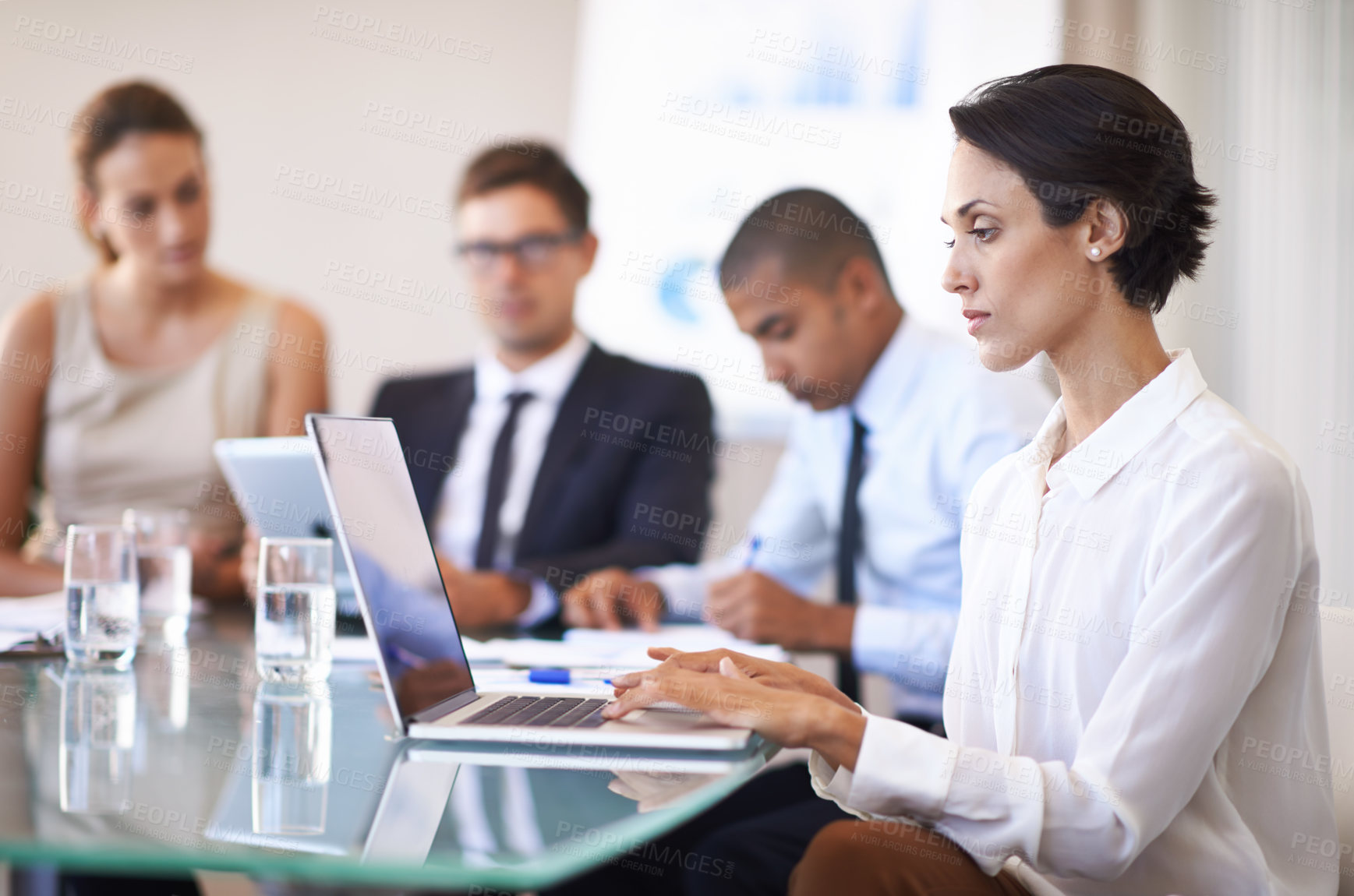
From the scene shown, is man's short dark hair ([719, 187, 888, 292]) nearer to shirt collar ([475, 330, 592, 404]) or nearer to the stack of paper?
shirt collar ([475, 330, 592, 404])

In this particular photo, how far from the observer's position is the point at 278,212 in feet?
12.7

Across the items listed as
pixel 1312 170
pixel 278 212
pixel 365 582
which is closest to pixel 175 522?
pixel 365 582

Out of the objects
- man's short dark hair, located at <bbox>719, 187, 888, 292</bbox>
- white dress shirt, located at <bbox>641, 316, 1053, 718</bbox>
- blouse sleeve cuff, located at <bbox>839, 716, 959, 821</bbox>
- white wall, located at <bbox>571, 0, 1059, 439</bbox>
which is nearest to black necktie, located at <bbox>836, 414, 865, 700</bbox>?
white dress shirt, located at <bbox>641, 316, 1053, 718</bbox>

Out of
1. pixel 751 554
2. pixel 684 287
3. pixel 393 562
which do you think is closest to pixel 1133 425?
pixel 393 562

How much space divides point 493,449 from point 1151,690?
91.6 inches

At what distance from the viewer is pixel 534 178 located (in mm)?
3180

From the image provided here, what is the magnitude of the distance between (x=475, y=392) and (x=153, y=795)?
243 cm

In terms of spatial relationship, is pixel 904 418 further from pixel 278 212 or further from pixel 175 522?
pixel 278 212

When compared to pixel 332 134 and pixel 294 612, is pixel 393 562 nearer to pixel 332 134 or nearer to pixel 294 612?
pixel 294 612

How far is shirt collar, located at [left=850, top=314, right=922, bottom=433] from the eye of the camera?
2.59m

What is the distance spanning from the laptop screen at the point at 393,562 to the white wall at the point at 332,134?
267cm

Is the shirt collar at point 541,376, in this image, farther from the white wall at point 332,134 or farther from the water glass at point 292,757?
the water glass at point 292,757

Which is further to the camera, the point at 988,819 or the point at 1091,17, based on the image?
the point at 1091,17

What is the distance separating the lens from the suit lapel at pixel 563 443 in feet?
9.72
